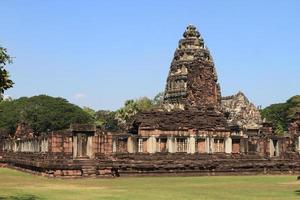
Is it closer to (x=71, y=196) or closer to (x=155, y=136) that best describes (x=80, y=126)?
(x=155, y=136)

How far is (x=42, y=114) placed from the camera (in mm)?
89000

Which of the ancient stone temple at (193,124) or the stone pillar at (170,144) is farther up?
the ancient stone temple at (193,124)

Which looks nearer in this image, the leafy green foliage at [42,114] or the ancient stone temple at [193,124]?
the ancient stone temple at [193,124]

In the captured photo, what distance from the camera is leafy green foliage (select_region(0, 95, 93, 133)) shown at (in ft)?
289

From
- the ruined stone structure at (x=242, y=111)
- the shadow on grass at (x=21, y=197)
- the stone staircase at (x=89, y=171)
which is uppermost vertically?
the ruined stone structure at (x=242, y=111)

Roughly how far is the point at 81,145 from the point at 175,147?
282 inches

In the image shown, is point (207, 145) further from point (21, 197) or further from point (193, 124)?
point (21, 197)

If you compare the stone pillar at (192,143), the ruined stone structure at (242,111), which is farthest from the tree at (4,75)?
the ruined stone structure at (242,111)

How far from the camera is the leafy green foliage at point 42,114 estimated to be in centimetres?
8819

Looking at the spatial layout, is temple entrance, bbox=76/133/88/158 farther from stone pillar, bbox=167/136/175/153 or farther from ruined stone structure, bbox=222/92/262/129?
ruined stone structure, bbox=222/92/262/129

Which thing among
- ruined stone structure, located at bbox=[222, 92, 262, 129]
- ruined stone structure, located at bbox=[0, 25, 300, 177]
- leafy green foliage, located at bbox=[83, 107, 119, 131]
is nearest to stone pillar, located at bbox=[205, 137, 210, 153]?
ruined stone structure, located at bbox=[0, 25, 300, 177]

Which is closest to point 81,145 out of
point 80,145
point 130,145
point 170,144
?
point 80,145

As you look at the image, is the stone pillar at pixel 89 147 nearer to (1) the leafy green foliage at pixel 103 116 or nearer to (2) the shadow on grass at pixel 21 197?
(2) the shadow on grass at pixel 21 197

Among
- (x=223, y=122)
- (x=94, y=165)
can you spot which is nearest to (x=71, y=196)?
(x=94, y=165)
